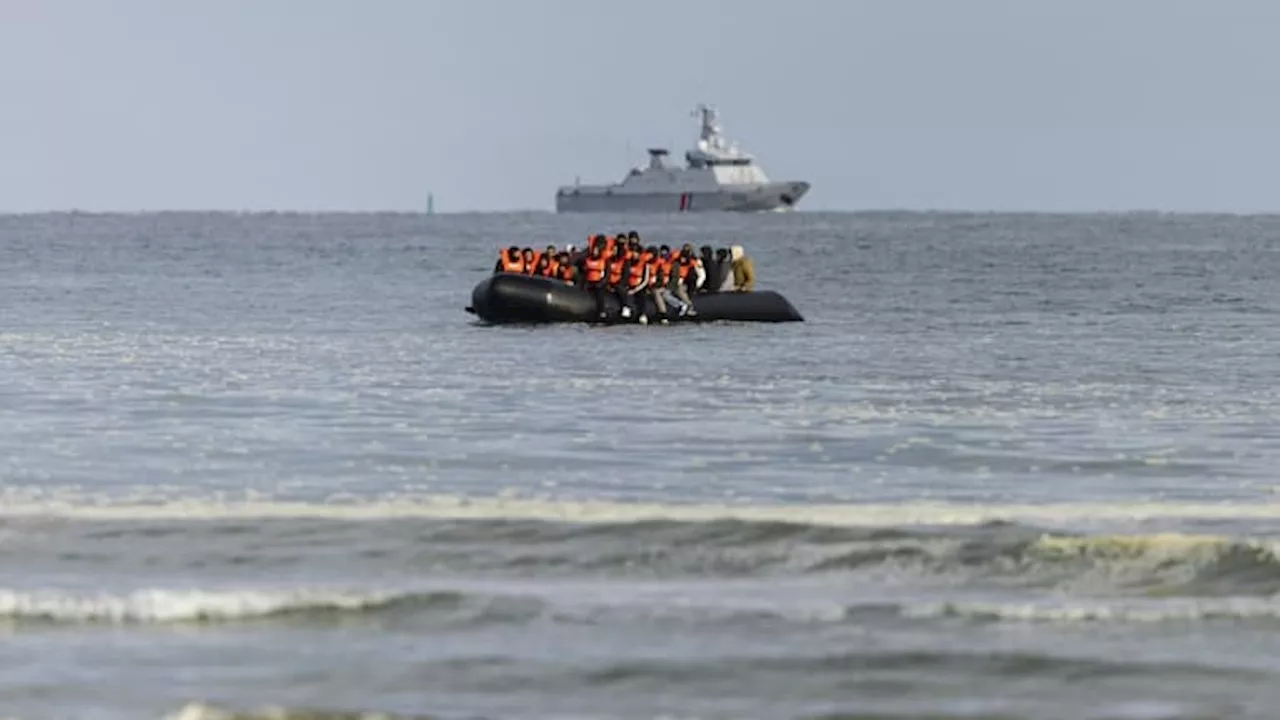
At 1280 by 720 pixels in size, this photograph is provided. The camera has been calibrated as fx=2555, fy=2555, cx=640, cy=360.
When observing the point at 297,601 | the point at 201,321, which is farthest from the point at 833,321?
the point at 297,601

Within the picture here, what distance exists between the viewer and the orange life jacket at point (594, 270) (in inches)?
1681

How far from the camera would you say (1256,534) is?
→ 16.7m

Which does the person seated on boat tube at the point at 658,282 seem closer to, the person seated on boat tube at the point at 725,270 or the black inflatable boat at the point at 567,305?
the black inflatable boat at the point at 567,305

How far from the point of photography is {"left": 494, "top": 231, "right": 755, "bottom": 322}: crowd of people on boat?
4247cm

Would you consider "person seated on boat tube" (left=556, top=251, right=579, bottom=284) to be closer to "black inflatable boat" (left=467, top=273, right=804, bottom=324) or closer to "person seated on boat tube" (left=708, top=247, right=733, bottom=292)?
"black inflatable boat" (left=467, top=273, right=804, bottom=324)

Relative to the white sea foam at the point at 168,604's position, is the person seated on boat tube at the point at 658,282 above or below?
above

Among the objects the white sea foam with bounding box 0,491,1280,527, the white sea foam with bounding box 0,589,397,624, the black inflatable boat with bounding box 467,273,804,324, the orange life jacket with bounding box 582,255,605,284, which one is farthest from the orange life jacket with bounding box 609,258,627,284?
the white sea foam with bounding box 0,589,397,624

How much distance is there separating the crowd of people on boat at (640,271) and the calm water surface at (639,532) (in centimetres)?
375

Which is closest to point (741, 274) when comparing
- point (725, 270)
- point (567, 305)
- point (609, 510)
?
point (725, 270)

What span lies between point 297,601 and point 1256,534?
652 centimetres

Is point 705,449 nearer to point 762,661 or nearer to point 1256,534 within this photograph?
point 1256,534

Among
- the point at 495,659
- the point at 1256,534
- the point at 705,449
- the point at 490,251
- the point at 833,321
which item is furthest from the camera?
the point at 490,251

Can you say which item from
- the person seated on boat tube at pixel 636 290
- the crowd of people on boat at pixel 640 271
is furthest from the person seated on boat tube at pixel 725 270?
the person seated on boat tube at pixel 636 290

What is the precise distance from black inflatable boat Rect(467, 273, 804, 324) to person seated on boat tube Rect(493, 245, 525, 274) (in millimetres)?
583
